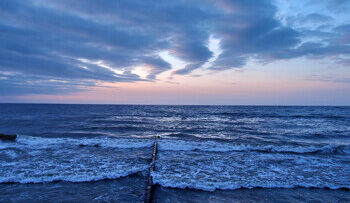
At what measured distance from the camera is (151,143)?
45.0ft

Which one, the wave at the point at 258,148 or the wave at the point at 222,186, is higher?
the wave at the point at 222,186

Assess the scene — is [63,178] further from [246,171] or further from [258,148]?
[258,148]

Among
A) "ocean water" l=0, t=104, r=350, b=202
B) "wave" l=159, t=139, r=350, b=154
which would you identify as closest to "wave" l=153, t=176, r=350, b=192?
"ocean water" l=0, t=104, r=350, b=202

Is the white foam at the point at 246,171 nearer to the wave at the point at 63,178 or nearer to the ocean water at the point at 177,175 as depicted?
the ocean water at the point at 177,175

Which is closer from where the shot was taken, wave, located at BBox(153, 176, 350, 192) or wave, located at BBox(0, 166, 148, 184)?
wave, located at BBox(153, 176, 350, 192)

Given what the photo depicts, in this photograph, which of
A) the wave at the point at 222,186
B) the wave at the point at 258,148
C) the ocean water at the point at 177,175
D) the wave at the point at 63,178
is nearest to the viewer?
the ocean water at the point at 177,175

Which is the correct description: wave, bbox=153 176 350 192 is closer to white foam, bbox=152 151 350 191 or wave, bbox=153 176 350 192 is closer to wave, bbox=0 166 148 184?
white foam, bbox=152 151 350 191

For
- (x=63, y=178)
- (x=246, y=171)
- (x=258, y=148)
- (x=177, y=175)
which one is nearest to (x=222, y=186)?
(x=177, y=175)

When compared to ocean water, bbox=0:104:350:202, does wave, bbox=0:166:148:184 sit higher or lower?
higher

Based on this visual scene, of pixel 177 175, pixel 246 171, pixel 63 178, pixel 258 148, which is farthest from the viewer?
pixel 258 148

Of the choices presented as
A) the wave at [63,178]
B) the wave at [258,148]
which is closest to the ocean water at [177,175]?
the wave at [63,178]

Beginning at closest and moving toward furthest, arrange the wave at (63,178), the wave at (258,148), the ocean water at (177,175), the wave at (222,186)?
the ocean water at (177,175) → the wave at (222,186) → the wave at (63,178) → the wave at (258,148)

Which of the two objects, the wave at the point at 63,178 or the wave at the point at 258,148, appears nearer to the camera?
the wave at the point at 63,178

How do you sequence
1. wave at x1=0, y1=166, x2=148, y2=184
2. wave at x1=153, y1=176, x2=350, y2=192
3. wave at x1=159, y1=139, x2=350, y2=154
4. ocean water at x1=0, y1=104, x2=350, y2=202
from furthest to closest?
wave at x1=159, y1=139, x2=350, y2=154 → wave at x1=0, y1=166, x2=148, y2=184 → wave at x1=153, y1=176, x2=350, y2=192 → ocean water at x1=0, y1=104, x2=350, y2=202
